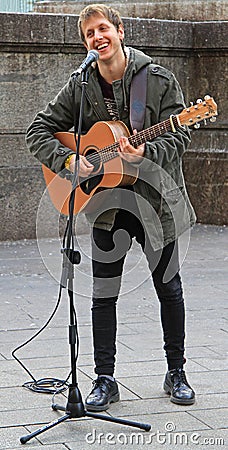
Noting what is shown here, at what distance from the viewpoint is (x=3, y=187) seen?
9.24 m

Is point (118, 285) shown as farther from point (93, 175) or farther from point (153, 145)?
point (153, 145)

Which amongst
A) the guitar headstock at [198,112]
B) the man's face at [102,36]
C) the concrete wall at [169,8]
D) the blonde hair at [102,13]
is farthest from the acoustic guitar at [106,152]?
the concrete wall at [169,8]

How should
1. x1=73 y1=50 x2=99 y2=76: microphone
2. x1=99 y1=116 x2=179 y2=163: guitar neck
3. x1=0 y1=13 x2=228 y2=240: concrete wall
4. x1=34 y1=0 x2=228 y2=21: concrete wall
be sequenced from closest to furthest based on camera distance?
x1=73 y1=50 x2=99 y2=76: microphone, x1=99 y1=116 x2=179 y2=163: guitar neck, x1=0 y1=13 x2=228 y2=240: concrete wall, x1=34 y1=0 x2=228 y2=21: concrete wall

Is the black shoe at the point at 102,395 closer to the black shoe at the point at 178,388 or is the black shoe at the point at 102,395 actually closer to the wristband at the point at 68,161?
the black shoe at the point at 178,388

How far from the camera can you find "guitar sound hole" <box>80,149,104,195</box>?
4.59m

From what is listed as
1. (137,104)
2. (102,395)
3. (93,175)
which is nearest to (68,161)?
(93,175)

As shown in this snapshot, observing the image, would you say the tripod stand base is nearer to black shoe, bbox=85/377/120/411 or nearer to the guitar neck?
black shoe, bbox=85/377/120/411

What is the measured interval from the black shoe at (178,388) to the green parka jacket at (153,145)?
2.25 feet

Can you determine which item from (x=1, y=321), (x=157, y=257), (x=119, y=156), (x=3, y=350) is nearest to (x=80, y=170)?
(x=119, y=156)

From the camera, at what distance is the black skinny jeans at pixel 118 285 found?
4676 millimetres

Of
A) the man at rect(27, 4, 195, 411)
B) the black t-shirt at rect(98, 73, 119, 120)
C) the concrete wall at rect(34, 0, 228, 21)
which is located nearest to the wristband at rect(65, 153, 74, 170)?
the man at rect(27, 4, 195, 411)

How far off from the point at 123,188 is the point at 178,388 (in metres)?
1.03

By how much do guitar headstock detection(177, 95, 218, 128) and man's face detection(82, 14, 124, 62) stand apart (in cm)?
45

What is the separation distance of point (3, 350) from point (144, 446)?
66.8 inches
